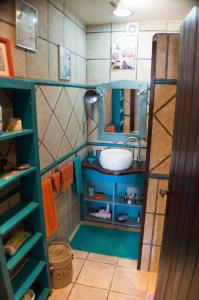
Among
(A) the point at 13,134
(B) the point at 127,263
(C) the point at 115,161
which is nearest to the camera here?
(A) the point at 13,134

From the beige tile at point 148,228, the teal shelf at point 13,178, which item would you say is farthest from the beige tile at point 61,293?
the teal shelf at point 13,178

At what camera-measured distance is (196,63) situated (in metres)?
0.79

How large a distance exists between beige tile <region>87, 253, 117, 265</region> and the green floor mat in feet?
0.15

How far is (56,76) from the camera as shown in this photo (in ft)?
6.20

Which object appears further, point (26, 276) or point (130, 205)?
point (130, 205)

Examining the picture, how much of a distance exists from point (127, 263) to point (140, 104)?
166 cm

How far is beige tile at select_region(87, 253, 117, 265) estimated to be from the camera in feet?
7.27

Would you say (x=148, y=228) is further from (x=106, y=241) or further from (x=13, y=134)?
(x=13, y=134)

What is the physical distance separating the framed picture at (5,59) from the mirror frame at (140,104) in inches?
54.9

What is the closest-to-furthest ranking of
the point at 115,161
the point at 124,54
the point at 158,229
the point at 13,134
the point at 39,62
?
the point at 13,134 → the point at 39,62 → the point at 158,229 → the point at 115,161 → the point at 124,54

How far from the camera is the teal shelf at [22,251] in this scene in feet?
4.20

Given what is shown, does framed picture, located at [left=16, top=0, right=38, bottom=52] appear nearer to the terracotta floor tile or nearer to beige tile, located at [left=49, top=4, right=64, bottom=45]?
beige tile, located at [left=49, top=4, right=64, bottom=45]

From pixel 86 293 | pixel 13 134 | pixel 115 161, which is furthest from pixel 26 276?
pixel 115 161

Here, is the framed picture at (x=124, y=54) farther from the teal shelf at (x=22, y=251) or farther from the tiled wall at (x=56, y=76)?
the teal shelf at (x=22, y=251)
